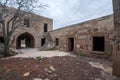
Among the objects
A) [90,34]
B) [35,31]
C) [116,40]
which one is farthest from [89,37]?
[35,31]

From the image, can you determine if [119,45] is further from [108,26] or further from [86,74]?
[108,26]

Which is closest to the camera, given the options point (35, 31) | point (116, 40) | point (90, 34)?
point (116, 40)

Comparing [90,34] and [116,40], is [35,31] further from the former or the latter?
[116,40]

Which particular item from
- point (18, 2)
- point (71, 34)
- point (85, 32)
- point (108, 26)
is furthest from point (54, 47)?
point (108, 26)

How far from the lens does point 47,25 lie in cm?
1836

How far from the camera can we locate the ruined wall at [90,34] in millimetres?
6383

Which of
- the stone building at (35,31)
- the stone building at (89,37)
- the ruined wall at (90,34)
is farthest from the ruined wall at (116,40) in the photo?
the stone building at (35,31)

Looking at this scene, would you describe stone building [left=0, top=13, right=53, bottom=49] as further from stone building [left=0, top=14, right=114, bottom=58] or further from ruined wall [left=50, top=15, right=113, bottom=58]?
ruined wall [left=50, top=15, right=113, bottom=58]

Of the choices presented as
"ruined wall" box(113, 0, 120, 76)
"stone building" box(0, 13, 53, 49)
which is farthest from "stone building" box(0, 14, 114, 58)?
"ruined wall" box(113, 0, 120, 76)

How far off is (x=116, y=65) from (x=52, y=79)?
2.44 meters

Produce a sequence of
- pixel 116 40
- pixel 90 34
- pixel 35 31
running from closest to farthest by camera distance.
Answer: pixel 116 40 < pixel 90 34 < pixel 35 31

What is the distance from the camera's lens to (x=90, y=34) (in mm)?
7609

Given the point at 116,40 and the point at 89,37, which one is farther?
the point at 89,37

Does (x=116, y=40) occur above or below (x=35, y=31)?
below
